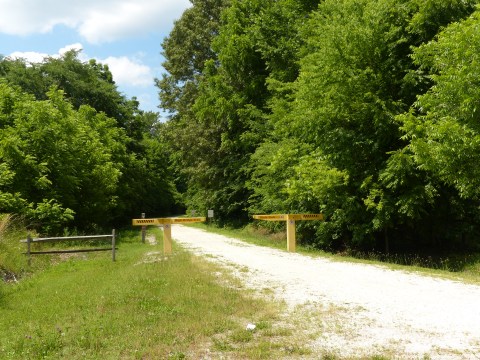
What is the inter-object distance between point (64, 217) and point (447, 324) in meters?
19.9

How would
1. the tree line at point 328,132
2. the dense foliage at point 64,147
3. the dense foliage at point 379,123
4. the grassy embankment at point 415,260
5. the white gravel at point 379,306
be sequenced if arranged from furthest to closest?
the dense foliage at point 64,147 < the grassy embankment at point 415,260 < the tree line at point 328,132 < the dense foliage at point 379,123 < the white gravel at point 379,306

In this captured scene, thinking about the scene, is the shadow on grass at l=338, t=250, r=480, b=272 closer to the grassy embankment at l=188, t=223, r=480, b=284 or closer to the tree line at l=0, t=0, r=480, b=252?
the grassy embankment at l=188, t=223, r=480, b=284

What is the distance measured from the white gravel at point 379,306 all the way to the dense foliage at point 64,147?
13243mm

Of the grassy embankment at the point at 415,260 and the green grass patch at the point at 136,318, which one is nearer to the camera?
the green grass patch at the point at 136,318

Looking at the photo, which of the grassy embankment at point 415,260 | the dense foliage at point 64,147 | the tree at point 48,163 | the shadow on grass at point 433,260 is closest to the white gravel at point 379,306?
the grassy embankment at point 415,260

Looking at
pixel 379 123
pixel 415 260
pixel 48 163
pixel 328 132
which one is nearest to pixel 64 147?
pixel 48 163

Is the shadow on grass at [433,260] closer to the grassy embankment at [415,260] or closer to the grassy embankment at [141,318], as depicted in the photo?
the grassy embankment at [415,260]

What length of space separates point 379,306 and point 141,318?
4.26 meters

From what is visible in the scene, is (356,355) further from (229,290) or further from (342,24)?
(342,24)

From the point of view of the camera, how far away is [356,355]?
5.56 metres

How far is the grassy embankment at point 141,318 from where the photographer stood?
19.6 feet

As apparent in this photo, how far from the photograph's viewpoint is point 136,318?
24.2 ft

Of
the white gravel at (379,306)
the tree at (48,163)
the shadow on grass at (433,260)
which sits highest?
the tree at (48,163)

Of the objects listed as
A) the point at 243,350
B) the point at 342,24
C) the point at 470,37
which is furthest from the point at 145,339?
the point at 342,24
